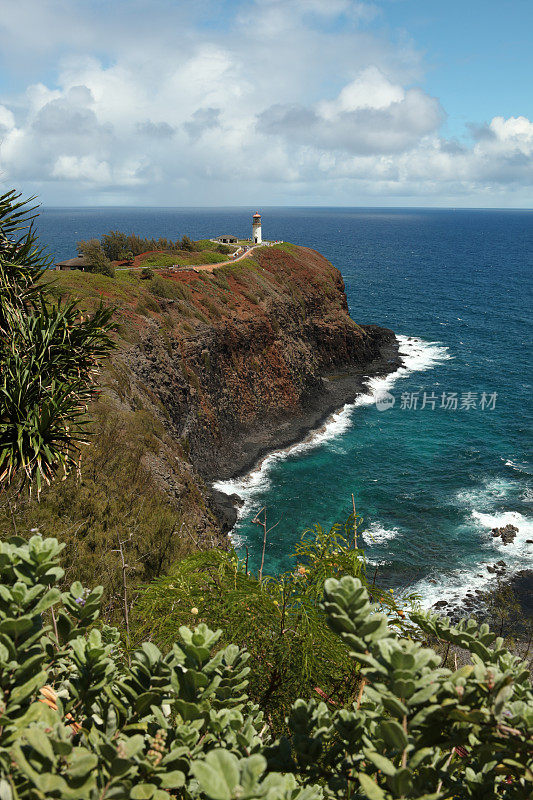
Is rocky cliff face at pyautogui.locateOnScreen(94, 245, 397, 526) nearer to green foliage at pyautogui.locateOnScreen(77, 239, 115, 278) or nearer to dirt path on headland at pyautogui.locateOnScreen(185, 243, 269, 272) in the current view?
dirt path on headland at pyautogui.locateOnScreen(185, 243, 269, 272)

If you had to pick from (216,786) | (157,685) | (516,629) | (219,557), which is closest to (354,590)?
(216,786)

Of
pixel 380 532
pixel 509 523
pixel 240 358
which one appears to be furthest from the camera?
pixel 240 358

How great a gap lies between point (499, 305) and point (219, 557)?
326 ft

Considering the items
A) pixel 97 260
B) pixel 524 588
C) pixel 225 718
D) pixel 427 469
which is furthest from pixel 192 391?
pixel 225 718

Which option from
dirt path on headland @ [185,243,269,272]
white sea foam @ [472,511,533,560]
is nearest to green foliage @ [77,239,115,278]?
dirt path on headland @ [185,243,269,272]

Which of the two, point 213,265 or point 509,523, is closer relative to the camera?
point 509,523

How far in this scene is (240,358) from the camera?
155ft

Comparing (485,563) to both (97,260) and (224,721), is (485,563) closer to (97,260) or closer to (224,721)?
(224,721)

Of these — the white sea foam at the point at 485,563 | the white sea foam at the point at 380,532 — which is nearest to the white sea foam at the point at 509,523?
the white sea foam at the point at 485,563

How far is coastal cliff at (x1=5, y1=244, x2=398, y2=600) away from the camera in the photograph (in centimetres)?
1580

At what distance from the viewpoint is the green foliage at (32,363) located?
9.91 meters

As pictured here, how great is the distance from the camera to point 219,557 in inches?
225

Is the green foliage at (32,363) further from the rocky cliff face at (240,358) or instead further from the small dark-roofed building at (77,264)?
the small dark-roofed building at (77,264)

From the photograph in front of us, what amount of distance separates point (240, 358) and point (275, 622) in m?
42.7
